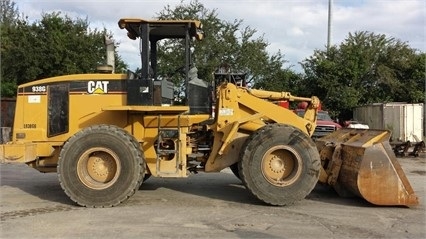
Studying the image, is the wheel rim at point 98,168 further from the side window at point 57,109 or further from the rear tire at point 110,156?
the side window at point 57,109

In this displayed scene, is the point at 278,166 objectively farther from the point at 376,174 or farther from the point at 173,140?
the point at 173,140

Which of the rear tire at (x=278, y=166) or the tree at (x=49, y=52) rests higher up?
the tree at (x=49, y=52)

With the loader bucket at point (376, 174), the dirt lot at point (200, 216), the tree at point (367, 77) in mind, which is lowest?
the dirt lot at point (200, 216)

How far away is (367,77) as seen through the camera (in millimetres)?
31562

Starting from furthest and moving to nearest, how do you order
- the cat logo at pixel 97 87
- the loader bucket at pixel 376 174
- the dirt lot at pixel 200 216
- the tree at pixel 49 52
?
the tree at pixel 49 52 < the cat logo at pixel 97 87 < the loader bucket at pixel 376 174 < the dirt lot at pixel 200 216

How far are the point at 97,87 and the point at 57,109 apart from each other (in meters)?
0.77

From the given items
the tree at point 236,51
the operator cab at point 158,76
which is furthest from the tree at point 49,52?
the operator cab at point 158,76

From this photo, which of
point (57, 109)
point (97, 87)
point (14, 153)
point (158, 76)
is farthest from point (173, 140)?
point (14, 153)

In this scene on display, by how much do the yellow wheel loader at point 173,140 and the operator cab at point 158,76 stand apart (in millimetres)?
17

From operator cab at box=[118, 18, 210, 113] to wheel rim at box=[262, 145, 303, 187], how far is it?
1.39 meters

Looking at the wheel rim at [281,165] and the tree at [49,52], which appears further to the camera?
the tree at [49,52]

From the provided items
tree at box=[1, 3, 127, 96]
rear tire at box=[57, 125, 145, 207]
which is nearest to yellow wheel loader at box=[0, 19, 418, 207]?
rear tire at box=[57, 125, 145, 207]

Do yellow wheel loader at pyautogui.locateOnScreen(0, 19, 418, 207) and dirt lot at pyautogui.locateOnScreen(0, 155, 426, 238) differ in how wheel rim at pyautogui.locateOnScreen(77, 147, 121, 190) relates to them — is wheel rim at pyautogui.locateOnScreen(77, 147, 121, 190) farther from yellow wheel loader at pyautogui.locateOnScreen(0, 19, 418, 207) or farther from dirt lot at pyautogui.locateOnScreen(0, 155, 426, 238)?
dirt lot at pyautogui.locateOnScreen(0, 155, 426, 238)

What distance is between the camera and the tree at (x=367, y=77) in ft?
99.9
